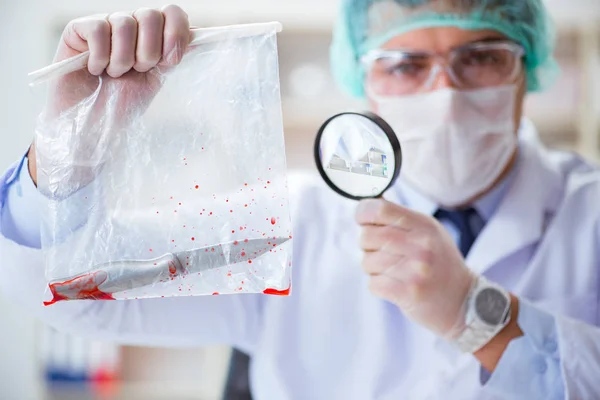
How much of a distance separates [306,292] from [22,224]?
22.2 inches

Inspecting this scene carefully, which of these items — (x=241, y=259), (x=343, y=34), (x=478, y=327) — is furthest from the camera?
(x=343, y=34)

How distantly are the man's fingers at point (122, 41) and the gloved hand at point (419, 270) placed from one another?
438 millimetres

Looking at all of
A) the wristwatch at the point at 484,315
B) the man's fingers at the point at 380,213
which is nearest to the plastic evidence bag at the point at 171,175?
the man's fingers at the point at 380,213

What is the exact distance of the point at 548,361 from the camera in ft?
3.23

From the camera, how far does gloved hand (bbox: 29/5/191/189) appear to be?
2.23 feet

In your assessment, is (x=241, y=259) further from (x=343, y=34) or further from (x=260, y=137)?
(x=343, y=34)

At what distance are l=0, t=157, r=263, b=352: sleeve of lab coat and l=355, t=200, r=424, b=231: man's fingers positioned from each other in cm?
35

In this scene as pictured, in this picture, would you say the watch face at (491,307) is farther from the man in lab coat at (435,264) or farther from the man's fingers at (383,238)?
the man's fingers at (383,238)

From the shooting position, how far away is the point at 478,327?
0.95 meters

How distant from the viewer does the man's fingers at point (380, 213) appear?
88 centimetres

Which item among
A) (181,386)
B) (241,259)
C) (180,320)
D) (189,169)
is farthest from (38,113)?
(181,386)

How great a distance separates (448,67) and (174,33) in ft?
2.08

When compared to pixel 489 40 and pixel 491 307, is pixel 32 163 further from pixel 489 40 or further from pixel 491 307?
pixel 489 40

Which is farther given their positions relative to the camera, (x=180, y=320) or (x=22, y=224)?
(x=180, y=320)
